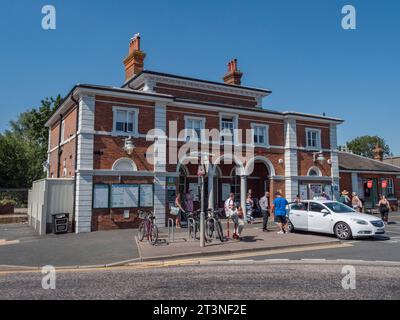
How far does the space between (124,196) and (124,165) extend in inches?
60.7

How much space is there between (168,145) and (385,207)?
40.2 ft

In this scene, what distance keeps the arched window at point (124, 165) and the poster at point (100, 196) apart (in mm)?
1086

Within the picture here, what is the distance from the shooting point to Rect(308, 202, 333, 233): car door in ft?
44.4

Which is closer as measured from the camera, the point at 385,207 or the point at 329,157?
the point at 385,207

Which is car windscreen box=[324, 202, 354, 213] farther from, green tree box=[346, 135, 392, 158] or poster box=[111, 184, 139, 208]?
green tree box=[346, 135, 392, 158]

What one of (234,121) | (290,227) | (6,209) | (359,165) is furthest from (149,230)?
(359,165)

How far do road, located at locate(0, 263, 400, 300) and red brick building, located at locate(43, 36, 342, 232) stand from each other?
26.2ft

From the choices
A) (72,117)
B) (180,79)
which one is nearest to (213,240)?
(72,117)

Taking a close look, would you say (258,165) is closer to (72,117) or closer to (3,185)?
(72,117)

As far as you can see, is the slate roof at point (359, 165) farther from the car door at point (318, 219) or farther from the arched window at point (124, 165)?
the arched window at point (124, 165)

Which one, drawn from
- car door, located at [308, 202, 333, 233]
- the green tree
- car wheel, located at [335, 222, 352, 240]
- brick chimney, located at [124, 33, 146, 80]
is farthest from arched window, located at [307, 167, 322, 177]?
the green tree

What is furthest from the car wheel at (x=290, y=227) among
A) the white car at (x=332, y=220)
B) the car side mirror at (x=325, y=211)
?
the car side mirror at (x=325, y=211)

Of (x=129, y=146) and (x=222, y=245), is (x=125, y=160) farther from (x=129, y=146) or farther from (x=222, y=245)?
(x=222, y=245)

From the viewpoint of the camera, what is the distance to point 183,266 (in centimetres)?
884
